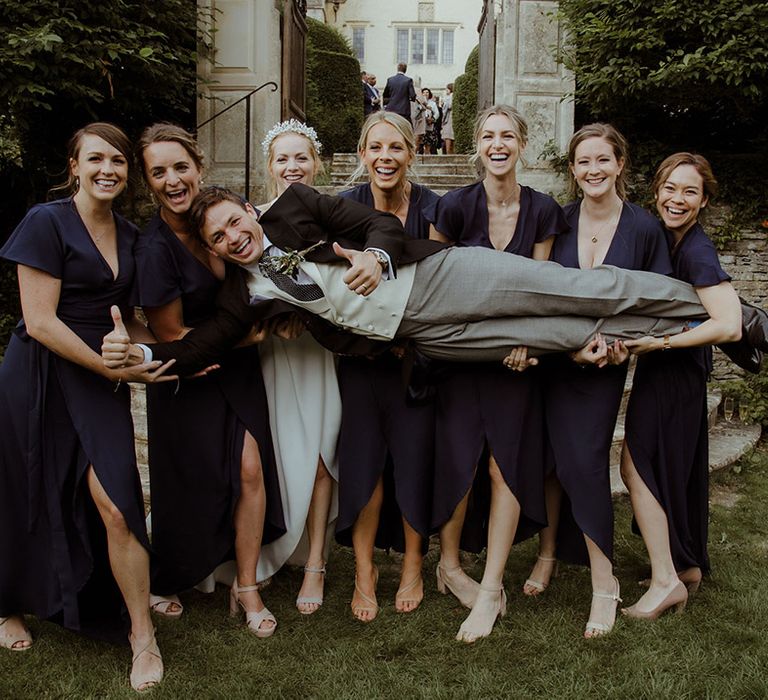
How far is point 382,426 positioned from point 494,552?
2.33 ft

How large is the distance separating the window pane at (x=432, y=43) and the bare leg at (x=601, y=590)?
29.8m

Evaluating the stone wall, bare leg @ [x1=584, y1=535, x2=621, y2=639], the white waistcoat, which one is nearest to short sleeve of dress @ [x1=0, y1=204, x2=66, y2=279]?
the white waistcoat

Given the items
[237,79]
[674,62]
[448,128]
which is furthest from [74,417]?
[448,128]

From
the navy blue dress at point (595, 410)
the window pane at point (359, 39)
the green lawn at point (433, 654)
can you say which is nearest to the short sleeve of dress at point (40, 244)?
the green lawn at point (433, 654)

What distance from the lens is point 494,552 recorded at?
10.2ft

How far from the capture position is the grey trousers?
112 inches

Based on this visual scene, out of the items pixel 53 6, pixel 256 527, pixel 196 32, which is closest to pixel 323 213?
pixel 256 527

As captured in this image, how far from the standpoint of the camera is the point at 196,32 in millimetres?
8203

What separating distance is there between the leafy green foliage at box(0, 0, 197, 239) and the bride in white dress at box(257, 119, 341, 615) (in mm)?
4085

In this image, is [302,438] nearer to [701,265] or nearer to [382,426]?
[382,426]

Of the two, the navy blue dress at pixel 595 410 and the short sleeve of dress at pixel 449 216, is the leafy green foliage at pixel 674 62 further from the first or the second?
the short sleeve of dress at pixel 449 216

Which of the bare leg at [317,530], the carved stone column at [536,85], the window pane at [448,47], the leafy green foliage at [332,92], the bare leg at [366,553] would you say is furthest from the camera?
the window pane at [448,47]

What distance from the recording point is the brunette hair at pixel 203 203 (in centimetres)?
281

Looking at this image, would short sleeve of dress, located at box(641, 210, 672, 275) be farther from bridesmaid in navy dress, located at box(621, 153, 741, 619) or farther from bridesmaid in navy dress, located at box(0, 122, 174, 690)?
bridesmaid in navy dress, located at box(0, 122, 174, 690)
